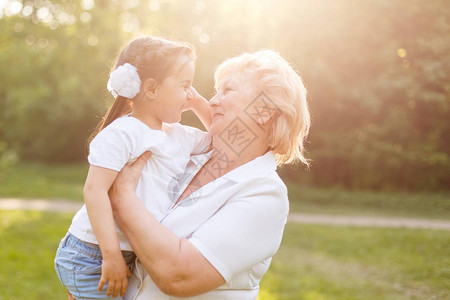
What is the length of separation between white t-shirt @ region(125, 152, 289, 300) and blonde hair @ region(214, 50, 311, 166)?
22 centimetres

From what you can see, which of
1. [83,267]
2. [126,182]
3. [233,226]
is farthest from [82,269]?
[233,226]

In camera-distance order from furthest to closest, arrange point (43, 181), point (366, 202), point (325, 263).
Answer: point (43, 181) → point (366, 202) → point (325, 263)

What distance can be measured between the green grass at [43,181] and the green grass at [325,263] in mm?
3590

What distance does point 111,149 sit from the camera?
1769 mm

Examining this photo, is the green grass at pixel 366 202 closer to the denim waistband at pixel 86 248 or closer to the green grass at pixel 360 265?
the green grass at pixel 360 265

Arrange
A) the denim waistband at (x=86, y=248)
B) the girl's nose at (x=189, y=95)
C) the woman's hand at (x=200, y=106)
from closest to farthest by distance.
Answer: the denim waistband at (x=86, y=248), the girl's nose at (x=189, y=95), the woman's hand at (x=200, y=106)

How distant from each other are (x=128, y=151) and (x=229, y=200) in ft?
1.41

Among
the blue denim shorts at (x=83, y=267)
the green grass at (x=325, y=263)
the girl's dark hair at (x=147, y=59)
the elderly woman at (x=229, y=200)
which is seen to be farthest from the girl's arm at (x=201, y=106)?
the green grass at (x=325, y=263)

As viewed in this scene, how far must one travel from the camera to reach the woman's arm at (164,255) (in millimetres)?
1647

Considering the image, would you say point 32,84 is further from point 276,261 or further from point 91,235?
point 91,235

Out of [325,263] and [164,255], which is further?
[325,263]

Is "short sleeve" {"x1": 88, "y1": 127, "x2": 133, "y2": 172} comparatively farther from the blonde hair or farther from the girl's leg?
the blonde hair

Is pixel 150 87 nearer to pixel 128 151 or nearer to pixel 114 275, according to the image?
pixel 128 151

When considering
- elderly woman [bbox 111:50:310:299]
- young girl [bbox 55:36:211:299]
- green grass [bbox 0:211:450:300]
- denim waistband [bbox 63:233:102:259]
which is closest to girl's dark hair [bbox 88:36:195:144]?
young girl [bbox 55:36:211:299]
